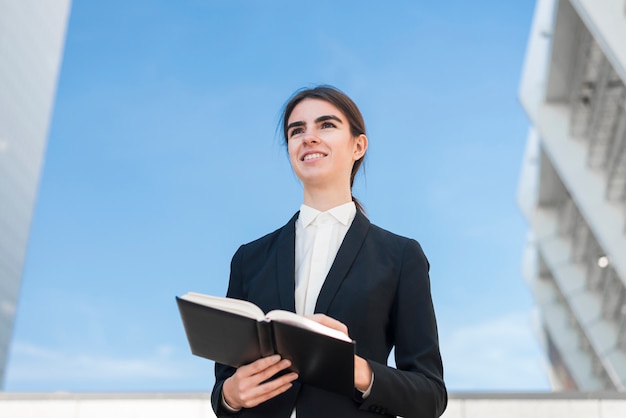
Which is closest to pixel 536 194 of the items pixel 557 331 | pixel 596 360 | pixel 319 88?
pixel 557 331

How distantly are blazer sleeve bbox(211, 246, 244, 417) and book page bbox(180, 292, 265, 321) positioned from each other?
40 centimetres

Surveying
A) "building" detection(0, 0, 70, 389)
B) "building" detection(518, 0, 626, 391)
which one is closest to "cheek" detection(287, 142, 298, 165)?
"building" detection(518, 0, 626, 391)

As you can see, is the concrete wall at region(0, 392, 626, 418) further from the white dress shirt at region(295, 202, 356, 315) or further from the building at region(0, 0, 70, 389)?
the building at region(0, 0, 70, 389)

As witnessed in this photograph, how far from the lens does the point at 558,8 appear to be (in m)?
15.7

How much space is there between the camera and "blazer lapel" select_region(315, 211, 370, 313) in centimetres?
219

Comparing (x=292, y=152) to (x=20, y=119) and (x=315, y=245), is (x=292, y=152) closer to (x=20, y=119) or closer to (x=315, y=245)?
(x=315, y=245)

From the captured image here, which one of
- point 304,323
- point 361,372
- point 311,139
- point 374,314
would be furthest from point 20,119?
point 304,323

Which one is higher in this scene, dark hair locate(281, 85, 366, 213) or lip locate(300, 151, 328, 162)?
dark hair locate(281, 85, 366, 213)

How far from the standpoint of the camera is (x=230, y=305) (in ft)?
6.12

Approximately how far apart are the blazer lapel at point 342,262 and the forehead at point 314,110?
0.39 meters

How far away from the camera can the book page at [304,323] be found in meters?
1.75

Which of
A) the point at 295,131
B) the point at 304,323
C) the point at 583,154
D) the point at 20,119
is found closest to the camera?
the point at 304,323

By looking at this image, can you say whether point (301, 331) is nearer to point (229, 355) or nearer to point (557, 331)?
point (229, 355)

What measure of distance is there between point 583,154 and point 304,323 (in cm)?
1821
